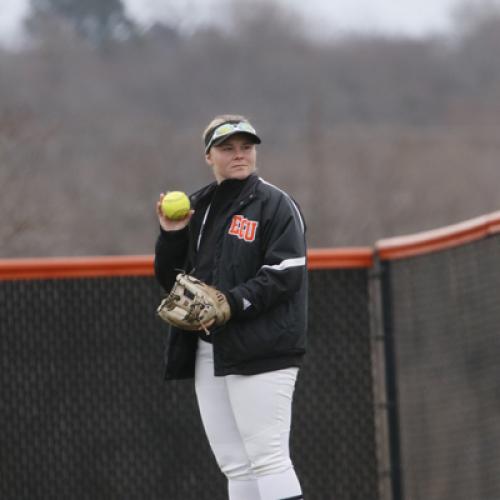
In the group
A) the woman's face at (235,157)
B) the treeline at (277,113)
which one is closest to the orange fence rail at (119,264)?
the woman's face at (235,157)

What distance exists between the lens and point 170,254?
467 cm

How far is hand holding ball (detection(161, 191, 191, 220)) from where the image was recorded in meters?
4.53

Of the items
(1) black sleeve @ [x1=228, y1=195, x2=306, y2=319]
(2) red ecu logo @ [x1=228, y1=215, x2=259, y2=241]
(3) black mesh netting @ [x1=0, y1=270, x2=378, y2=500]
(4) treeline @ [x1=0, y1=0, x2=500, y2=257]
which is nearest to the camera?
(1) black sleeve @ [x1=228, y1=195, x2=306, y2=319]

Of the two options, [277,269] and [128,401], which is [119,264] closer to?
[128,401]

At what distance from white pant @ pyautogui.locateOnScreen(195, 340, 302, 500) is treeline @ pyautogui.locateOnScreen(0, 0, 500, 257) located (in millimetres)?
14255

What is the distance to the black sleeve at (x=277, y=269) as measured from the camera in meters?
4.24

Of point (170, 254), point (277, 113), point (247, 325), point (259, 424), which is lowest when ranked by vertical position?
point (259, 424)

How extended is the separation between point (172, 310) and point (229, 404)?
465 millimetres

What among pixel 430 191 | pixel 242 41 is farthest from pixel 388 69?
pixel 430 191

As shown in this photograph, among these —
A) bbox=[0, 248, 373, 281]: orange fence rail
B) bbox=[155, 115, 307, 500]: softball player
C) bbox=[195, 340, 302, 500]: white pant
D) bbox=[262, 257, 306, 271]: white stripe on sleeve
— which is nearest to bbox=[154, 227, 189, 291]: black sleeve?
bbox=[155, 115, 307, 500]: softball player

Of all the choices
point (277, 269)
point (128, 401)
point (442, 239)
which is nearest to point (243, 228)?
point (277, 269)

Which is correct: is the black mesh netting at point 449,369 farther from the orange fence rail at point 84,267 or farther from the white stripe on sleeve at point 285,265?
the white stripe on sleeve at point 285,265

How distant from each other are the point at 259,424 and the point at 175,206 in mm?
895

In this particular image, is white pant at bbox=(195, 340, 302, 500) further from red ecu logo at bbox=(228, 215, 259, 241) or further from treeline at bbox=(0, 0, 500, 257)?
treeline at bbox=(0, 0, 500, 257)
